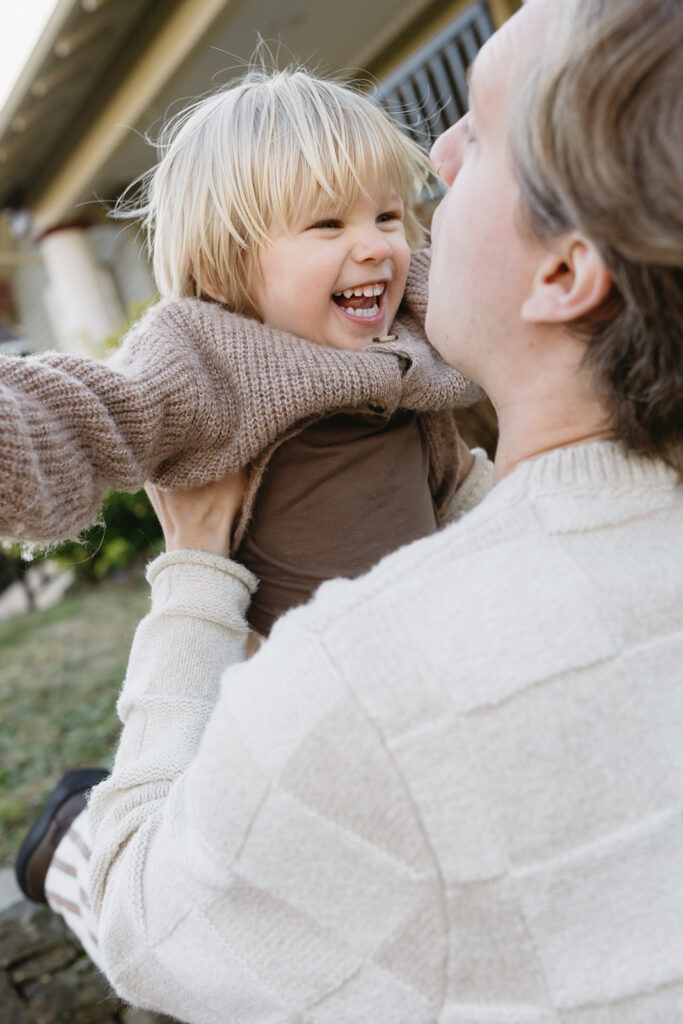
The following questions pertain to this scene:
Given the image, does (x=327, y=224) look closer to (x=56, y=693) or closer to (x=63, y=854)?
(x=63, y=854)

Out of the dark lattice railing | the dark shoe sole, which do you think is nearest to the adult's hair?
Answer: the dark shoe sole

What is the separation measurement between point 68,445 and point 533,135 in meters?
0.81

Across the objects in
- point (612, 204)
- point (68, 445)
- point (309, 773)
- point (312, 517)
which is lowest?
point (312, 517)

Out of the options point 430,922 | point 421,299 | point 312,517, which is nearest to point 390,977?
point 430,922

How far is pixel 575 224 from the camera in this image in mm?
1165

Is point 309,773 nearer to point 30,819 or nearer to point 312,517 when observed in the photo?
point 312,517

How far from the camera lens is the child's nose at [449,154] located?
1544mm

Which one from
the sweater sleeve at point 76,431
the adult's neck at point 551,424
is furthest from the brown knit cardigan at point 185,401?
the adult's neck at point 551,424

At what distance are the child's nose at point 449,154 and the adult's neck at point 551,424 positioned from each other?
42 cm

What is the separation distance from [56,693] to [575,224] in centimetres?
500

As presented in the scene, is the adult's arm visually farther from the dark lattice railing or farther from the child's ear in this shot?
the dark lattice railing

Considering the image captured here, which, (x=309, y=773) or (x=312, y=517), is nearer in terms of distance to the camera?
(x=309, y=773)

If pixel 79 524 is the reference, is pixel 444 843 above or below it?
below

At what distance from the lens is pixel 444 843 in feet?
3.61
